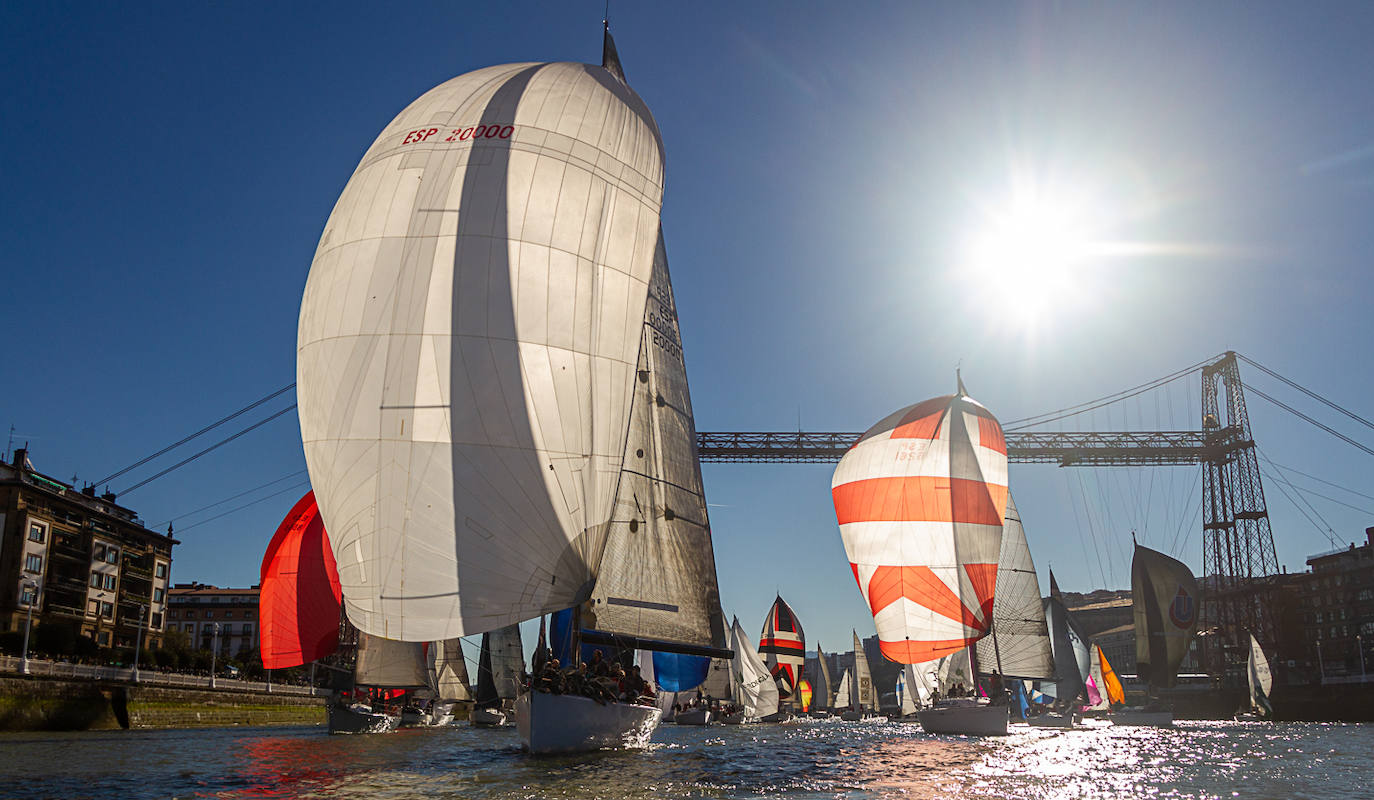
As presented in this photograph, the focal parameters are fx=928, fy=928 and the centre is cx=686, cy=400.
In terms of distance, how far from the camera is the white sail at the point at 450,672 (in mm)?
38938

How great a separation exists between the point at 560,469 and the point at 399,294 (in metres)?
3.51

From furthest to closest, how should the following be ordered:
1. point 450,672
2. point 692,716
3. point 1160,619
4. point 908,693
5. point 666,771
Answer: point 908,693 → point 692,716 → point 450,672 → point 1160,619 → point 666,771

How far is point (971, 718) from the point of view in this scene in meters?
25.7

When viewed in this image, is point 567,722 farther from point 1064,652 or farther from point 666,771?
point 1064,652

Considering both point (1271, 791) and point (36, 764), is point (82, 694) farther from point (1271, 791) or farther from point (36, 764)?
point (1271, 791)

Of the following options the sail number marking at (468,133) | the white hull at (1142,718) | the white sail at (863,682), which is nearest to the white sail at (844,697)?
the white sail at (863,682)

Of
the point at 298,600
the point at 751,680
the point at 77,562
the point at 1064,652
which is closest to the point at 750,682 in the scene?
the point at 751,680

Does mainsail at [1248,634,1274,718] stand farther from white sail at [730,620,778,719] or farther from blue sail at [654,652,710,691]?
blue sail at [654,652,710,691]

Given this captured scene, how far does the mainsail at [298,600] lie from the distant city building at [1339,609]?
59.7 meters

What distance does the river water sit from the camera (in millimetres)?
11531

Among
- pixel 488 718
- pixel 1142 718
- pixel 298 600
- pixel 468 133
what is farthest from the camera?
pixel 488 718

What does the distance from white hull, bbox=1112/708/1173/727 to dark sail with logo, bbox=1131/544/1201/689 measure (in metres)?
1.04

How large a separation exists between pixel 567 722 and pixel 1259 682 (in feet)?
133

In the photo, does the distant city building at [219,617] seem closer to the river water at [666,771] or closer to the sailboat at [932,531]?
the river water at [666,771]
